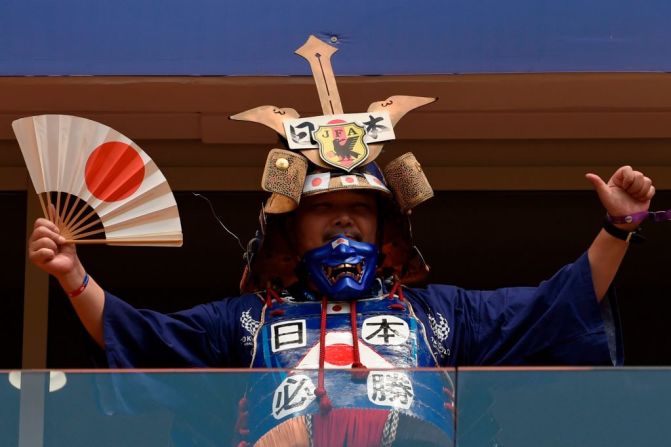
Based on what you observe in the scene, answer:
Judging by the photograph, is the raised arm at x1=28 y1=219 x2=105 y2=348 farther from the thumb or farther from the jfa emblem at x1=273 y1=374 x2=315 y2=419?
the thumb

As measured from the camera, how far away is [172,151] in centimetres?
601

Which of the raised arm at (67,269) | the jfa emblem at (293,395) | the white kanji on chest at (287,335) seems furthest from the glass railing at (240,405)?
the white kanji on chest at (287,335)

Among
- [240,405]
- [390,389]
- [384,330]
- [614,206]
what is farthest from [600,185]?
[240,405]

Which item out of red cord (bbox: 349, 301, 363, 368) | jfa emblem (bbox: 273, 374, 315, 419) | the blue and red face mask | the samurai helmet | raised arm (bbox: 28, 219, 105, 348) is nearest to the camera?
jfa emblem (bbox: 273, 374, 315, 419)

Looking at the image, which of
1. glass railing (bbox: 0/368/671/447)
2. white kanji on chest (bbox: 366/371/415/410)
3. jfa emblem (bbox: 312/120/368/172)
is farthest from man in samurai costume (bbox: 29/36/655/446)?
glass railing (bbox: 0/368/671/447)

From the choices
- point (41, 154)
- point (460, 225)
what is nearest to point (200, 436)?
point (41, 154)

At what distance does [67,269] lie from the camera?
14.1 feet

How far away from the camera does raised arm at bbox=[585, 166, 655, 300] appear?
4.38 metres

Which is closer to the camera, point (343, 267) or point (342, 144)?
point (343, 267)

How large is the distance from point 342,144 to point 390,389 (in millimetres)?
1050

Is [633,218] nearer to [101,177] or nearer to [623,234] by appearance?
[623,234]

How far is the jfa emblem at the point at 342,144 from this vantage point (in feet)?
15.3

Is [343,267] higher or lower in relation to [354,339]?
higher

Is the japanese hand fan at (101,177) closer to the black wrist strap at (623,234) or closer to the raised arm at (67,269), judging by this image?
the raised arm at (67,269)
